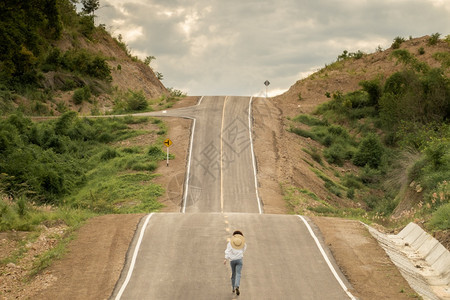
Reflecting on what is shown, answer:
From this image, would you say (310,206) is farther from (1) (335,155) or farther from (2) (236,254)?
(2) (236,254)

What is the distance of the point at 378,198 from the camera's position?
4175 cm

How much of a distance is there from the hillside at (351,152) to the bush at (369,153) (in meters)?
0.53

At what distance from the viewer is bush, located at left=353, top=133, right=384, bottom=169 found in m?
50.3

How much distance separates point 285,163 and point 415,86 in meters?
20.6

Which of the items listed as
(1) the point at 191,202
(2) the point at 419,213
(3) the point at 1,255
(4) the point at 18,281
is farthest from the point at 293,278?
(1) the point at 191,202

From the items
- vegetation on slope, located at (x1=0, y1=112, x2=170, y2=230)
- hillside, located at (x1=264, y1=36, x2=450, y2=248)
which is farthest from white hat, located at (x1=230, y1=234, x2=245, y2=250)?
vegetation on slope, located at (x1=0, y1=112, x2=170, y2=230)

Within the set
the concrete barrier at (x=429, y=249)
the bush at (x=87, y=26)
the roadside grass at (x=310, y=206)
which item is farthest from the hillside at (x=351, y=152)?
the bush at (x=87, y=26)

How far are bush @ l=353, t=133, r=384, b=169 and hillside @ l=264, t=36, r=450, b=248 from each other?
53cm

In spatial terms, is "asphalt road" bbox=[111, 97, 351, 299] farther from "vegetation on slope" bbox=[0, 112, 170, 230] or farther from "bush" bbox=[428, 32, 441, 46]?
"bush" bbox=[428, 32, 441, 46]

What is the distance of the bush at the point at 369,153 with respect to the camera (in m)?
50.3

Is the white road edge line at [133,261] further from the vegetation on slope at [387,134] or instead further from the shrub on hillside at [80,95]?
the shrub on hillside at [80,95]

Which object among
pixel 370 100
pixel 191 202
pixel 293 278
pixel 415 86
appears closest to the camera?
pixel 293 278

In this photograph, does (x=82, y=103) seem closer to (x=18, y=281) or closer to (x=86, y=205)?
(x=86, y=205)

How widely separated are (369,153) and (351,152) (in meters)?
2.14
